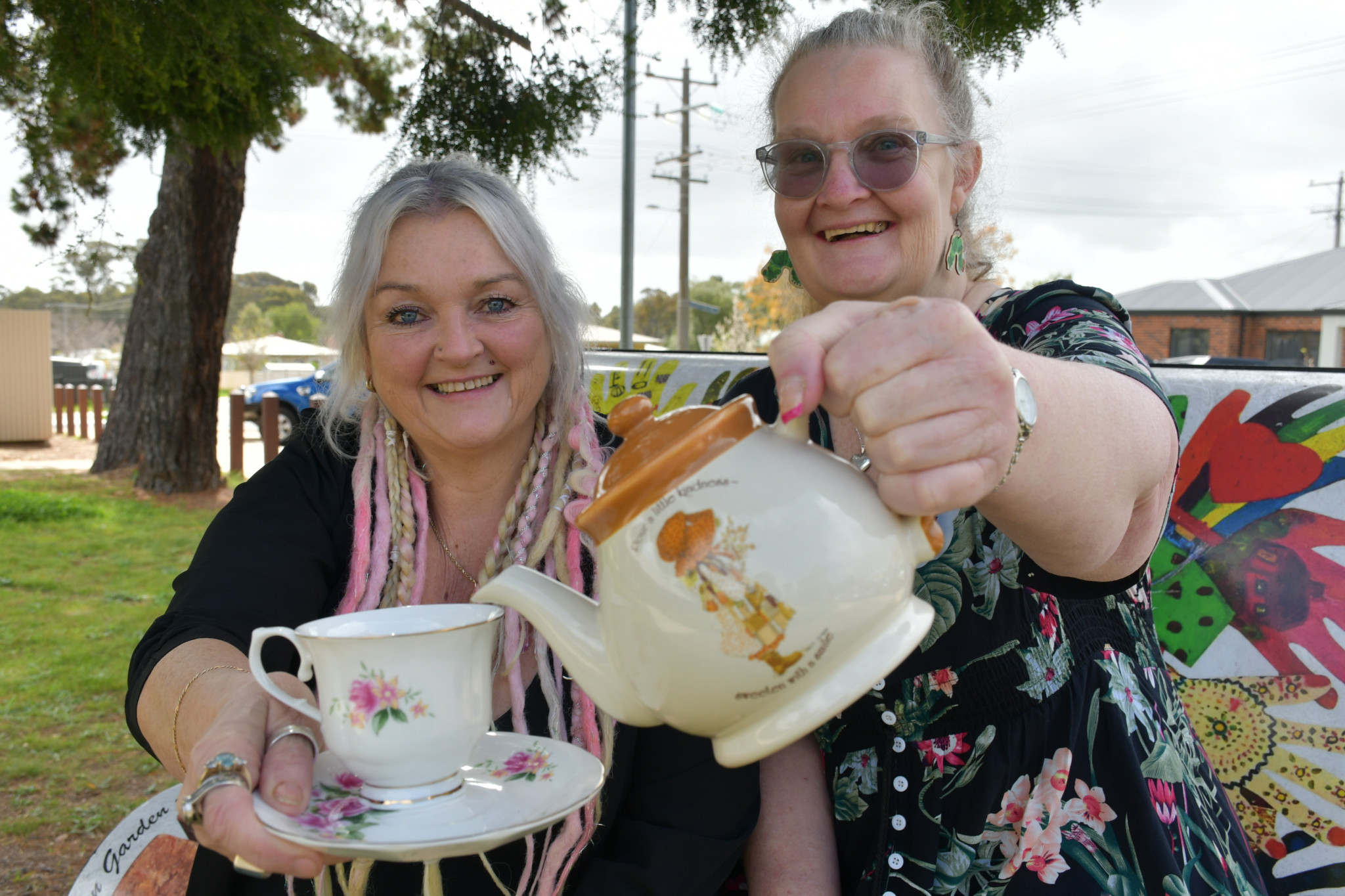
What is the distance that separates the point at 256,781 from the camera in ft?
A: 3.51

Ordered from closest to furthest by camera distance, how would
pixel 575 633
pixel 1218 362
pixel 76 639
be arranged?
1. pixel 575 633
2. pixel 1218 362
3. pixel 76 639

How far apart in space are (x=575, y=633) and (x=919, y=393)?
0.43m

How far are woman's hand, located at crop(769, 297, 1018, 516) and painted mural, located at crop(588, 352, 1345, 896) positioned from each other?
1531 millimetres

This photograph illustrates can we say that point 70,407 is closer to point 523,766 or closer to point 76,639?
point 76,639

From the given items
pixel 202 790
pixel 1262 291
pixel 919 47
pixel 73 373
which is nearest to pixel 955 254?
pixel 919 47

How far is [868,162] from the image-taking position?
1.51 metres

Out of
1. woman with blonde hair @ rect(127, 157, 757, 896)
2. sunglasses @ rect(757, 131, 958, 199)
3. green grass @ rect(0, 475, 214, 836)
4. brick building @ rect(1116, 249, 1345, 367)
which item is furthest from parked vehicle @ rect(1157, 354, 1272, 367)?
brick building @ rect(1116, 249, 1345, 367)

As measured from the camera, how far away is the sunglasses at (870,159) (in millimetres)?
1500

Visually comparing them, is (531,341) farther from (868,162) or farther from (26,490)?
(26,490)

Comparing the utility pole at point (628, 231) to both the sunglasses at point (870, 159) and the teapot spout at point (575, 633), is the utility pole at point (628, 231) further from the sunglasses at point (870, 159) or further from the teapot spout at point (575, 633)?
the teapot spout at point (575, 633)

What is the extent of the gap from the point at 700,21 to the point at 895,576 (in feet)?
8.50

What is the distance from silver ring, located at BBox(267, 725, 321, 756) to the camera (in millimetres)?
1128

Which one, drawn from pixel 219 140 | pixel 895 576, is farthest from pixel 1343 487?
pixel 219 140

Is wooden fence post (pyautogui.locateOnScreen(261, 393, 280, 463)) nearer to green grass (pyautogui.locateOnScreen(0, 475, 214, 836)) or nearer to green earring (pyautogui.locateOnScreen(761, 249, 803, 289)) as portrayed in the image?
green grass (pyautogui.locateOnScreen(0, 475, 214, 836))
